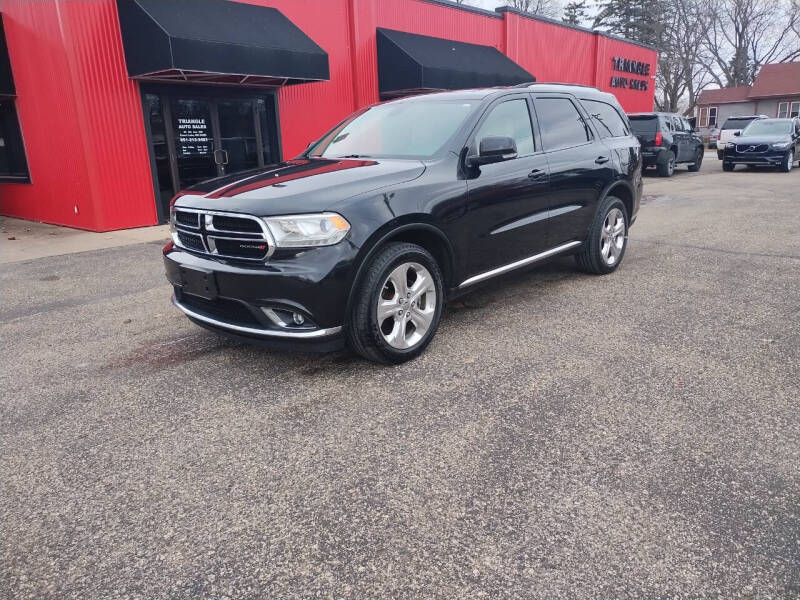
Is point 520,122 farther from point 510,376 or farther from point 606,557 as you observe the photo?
point 606,557

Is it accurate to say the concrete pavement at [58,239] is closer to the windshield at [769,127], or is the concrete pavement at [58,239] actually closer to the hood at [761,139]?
the hood at [761,139]

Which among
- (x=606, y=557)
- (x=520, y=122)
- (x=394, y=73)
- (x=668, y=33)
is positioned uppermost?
(x=668, y=33)

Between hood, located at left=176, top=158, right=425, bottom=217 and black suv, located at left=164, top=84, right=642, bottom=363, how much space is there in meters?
0.01

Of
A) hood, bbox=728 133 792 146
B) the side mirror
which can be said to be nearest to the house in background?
hood, bbox=728 133 792 146

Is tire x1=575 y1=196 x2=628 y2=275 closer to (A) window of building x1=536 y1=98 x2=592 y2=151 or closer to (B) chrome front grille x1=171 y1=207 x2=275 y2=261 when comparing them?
(A) window of building x1=536 y1=98 x2=592 y2=151

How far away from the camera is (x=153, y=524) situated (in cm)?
243

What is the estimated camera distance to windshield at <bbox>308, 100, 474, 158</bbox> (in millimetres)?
4445

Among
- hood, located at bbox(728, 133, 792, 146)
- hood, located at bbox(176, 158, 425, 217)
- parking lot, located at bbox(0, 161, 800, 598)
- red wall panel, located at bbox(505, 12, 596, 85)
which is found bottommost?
parking lot, located at bbox(0, 161, 800, 598)

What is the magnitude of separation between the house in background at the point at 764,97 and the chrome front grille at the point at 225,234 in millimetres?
47259

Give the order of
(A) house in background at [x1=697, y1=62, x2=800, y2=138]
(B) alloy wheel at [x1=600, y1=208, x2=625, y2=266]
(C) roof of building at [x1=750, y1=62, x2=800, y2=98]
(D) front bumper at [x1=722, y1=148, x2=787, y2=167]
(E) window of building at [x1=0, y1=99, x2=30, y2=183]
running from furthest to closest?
1. (A) house in background at [x1=697, y1=62, x2=800, y2=138]
2. (C) roof of building at [x1=750, y1=62, x2=800, y2=98]
3. (D) front bumper at [x1=722, y1=148, x2=787, y2=167]
4. (E) window of building at [x1=0, y1=99, x2=30, y2=183]
5. (B) alloy wheel at [x1=600, y1=208, x2=625, y2=266]

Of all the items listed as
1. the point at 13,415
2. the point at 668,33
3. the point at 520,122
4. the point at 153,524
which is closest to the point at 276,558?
the point at 153,524

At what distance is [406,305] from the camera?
3895 mm

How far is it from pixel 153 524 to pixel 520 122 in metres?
3.99

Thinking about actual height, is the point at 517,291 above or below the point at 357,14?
below
